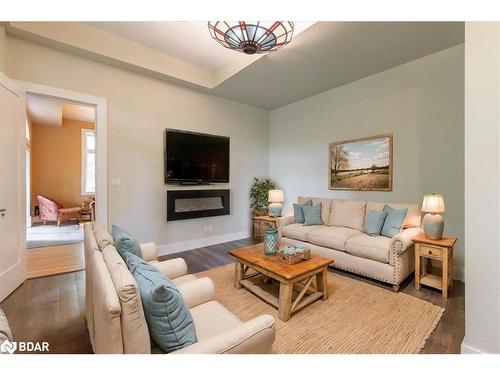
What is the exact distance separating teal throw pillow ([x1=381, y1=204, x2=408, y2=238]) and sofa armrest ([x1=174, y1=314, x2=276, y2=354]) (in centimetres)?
234

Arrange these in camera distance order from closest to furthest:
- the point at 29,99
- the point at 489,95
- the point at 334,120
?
the point at 489,95, the point at 334,120, the point at 29,99

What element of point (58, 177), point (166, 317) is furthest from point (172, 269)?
point (58, 177)

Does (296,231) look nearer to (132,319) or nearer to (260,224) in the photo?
(260,224)

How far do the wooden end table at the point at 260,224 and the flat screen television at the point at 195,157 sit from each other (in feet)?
3.29

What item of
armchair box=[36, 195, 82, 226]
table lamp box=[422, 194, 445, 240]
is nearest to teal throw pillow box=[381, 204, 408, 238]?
table lamp box=[422, 194, 445, 240]

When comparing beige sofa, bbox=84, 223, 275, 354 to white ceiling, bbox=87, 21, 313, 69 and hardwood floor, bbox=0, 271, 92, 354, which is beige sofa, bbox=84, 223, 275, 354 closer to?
hardwood floor, bbox=0, 271, 92, 354

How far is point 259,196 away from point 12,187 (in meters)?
3.68

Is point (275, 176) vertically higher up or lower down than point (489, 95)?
lower down
